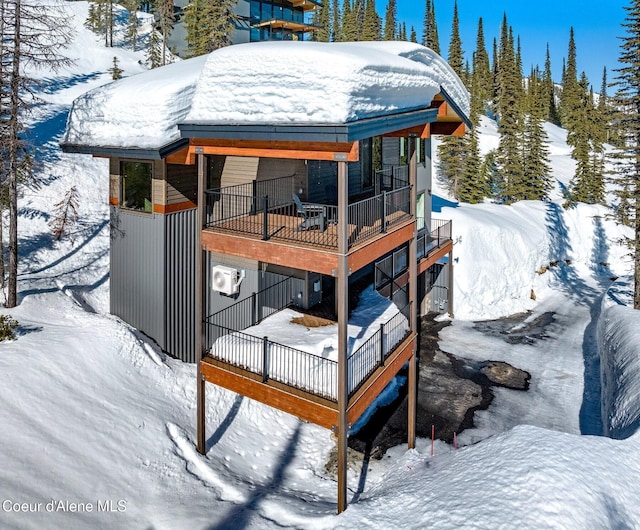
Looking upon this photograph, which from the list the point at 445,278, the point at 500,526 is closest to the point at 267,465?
the point at 500,526

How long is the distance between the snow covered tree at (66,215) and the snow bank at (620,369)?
2171 centimetres

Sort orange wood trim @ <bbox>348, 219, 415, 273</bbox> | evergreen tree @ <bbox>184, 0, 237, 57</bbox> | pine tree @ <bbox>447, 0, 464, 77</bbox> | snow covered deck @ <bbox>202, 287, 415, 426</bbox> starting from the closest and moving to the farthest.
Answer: orange wood trim @ <bbox>348, 219, 415, 273</bbox>
snow covered deck @ <bbox>202, 287, 415, 426</bbox>
evergreen tree @ <bbox>184, 0, 237, 57</bbox>
pine tree @ <bbox>447, 0, 464, 77</bbox>

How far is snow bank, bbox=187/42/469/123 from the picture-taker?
8.73 m

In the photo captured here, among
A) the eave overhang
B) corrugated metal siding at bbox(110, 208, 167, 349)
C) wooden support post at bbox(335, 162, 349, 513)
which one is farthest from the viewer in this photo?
corrugated metal siding at bbox(110, 208, 167, 349)

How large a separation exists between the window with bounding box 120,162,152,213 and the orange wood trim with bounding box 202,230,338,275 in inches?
163

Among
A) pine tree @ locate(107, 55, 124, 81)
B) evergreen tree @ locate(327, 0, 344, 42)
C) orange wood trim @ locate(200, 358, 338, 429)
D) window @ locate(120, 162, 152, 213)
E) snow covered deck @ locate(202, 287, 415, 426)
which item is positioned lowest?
orange wood trim @ locate(200, 358, 338, 429)

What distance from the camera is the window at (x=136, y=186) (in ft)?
46.1

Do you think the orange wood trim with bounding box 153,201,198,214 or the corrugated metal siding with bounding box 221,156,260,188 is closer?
the orange wood trim with bounding box 153,201,198,214

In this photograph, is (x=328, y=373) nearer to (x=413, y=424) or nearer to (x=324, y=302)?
(x=413, y=424)

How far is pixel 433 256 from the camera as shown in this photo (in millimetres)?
20641

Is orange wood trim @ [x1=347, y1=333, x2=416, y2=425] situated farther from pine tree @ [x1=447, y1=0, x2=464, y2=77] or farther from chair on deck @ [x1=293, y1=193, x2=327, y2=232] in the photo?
pine tree @ [x1=447, y1=0, x2=464, y2=77]

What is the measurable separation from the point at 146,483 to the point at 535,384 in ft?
42.4

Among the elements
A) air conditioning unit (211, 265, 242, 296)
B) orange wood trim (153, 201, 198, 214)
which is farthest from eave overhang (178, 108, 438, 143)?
air conditioning unit (211, 265, 242, 296)

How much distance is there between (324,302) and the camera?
1597cm
